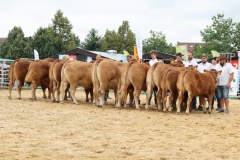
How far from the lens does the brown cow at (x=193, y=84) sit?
40.5ft

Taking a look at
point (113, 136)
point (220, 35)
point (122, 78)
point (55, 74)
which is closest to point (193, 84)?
point (122, 78)

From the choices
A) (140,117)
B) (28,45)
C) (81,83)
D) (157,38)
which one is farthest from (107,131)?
(157,38)

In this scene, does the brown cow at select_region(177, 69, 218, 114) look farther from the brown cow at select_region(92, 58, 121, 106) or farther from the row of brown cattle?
the brown cow at select_region(92, 58, 121, 106)

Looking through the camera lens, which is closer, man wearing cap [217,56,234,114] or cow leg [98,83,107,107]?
man wearing cap [217,56,234,114]

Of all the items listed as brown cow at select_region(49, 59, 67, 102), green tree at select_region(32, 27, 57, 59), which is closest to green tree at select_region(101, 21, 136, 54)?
green tree at select_region(32, 27, 57, 59)

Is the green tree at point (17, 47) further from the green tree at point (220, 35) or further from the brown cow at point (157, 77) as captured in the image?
the brown cow at point (157, 77)

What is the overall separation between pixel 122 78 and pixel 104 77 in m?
0.60

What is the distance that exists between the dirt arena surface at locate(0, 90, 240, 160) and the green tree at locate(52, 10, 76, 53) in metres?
40.5

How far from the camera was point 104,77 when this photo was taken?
1370 centimetres

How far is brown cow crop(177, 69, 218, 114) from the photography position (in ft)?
40.5

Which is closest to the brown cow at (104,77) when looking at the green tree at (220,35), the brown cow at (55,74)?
the brown cow at (55,74)

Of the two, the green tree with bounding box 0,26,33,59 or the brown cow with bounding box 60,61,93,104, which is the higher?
the green tree with bounding box 0,26,33,59

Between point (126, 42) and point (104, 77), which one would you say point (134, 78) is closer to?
point (104, 77)

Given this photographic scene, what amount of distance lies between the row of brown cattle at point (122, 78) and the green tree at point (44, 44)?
113 feet
